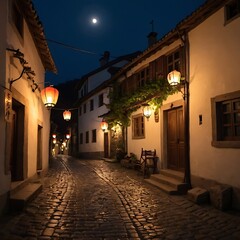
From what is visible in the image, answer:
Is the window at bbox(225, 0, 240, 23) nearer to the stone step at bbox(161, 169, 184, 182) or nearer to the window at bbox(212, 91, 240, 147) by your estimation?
the window at bbox(212, 91, 240, 147)

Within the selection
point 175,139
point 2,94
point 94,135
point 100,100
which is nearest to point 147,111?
point 175,139

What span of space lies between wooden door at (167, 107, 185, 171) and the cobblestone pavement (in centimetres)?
209

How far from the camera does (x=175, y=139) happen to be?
1188 cm

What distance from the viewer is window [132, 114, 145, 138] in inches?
610

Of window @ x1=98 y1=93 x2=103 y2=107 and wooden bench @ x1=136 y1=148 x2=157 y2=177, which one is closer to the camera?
wooden bench @ x1=136 y1=148 x2=157 y2=177

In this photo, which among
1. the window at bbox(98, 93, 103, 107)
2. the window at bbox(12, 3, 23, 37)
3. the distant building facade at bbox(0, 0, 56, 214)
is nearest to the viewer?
the distant building facade at bbox(0, 0, 56, 214)

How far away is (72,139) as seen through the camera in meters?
40.8

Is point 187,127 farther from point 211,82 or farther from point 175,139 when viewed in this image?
point 211,82

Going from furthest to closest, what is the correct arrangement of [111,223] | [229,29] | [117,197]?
[117,197] → [229,29] → [111,223]

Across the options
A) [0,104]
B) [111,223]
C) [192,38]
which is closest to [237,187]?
[111,223]

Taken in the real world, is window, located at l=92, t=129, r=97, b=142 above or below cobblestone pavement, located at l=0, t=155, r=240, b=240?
above

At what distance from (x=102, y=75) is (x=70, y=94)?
2166 cm

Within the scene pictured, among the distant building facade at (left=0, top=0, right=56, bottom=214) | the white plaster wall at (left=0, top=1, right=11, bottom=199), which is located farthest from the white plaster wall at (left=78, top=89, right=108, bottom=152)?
the white plaster wall at (left=0, top=1, right=11, bottom=199)

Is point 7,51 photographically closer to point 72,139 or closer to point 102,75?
point 102,75
